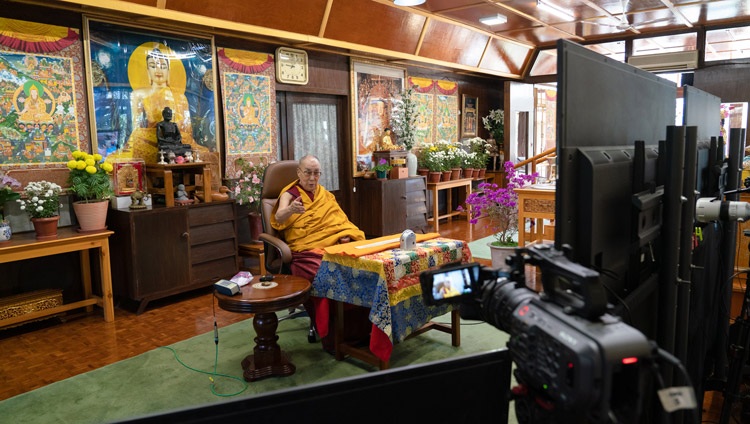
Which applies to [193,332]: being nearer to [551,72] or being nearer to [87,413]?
[87,413]

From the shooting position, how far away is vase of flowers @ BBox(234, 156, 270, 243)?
4.82m

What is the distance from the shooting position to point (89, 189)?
3.80 m

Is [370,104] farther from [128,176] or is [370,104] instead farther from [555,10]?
[128,176]

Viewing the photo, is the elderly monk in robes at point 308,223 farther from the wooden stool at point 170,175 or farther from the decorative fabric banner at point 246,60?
the decorative fabric banner at point 246,60

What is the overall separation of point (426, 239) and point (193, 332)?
5.55 ft

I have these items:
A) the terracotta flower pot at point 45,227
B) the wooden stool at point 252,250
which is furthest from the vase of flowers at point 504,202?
the terracotta flower pot at point 45,227

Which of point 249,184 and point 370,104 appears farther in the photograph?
point 370,104

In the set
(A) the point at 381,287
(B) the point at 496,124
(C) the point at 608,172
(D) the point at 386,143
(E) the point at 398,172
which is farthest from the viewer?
(B) the point at 496,124

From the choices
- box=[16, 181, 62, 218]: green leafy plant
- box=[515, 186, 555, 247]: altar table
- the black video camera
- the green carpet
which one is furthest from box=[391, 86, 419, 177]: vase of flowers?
the black video camera

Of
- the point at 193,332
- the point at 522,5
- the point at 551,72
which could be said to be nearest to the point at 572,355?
the point at 193,332

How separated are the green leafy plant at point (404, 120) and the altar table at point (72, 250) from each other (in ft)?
13.1

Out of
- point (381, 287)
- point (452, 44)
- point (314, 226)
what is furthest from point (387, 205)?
point (381, 287)

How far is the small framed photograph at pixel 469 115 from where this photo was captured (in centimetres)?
819

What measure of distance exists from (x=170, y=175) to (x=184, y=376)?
1835mm
